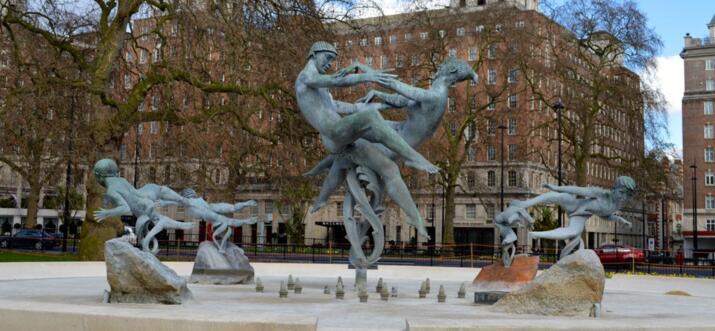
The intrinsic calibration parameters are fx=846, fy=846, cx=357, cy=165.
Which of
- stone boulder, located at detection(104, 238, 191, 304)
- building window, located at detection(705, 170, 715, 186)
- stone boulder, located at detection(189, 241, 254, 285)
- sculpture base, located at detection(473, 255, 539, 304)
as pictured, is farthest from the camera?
building window, located at detection(705, 170, 715, 186)

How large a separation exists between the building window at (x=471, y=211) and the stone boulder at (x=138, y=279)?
68.8 meters

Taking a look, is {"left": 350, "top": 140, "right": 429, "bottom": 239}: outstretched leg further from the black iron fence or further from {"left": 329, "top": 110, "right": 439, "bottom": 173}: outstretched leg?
the black iron fence

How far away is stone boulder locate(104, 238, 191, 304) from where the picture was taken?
11367mm

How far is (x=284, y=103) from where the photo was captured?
26.6 m

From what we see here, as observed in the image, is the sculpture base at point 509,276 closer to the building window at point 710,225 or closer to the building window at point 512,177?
the building window at point 512,177

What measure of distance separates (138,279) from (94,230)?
16.7 metres

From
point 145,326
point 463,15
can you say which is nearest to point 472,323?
point 145,326

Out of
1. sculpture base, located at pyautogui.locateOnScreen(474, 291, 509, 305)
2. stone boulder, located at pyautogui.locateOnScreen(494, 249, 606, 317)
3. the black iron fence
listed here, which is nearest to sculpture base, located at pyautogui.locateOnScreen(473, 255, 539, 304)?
sculpture base, located at pyautogui.locateOnScreen(474, 291, 509, 305)

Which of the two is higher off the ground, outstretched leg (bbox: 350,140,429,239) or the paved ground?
outstretched leg (bbox: 350,140,429,239)

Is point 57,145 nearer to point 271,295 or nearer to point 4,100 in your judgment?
point 4,100

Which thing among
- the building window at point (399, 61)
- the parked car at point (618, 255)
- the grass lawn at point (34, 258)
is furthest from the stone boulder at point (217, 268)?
the building window at point (399, 61)

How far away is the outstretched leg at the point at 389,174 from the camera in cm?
1448

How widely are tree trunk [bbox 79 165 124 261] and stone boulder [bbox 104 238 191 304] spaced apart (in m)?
15.7

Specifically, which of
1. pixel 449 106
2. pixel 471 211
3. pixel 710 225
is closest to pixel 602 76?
pixel 449 106
